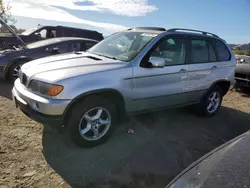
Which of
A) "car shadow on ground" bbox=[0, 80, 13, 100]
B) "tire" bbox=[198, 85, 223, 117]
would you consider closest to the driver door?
"tire" bbox=[198, 85, 223, 117]

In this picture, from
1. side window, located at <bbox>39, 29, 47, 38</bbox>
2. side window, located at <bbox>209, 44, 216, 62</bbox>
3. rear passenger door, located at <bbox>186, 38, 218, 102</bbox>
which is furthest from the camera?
side window, located at <bbox>39, 29, 47, 38</bbox>

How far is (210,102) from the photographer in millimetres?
5449

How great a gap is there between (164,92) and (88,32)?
8.22 metres

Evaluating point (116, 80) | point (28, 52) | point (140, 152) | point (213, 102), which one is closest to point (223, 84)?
point (213, 102)

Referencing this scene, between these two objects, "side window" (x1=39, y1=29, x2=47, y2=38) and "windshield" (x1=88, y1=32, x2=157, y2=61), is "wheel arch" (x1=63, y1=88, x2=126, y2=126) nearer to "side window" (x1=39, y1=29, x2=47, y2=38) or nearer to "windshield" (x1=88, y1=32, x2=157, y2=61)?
"windshield" (x1=88, y1=32, x2=157, y2=61)

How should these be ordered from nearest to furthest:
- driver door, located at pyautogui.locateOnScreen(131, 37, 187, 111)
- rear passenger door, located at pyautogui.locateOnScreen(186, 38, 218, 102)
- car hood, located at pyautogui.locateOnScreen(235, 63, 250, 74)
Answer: driver door, located at pyautogui.locateOnScreen(131, 37, 187, 111)
rear passenger door, located at pyautogui.locateOnScreen(186, 38, 218, 102)
car hood, located at pyautogui.locateOnScreen(235, 63, 250, 74)

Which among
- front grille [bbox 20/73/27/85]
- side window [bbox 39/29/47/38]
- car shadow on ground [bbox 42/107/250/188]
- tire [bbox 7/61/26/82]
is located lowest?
car shadow on ground [bbox 42/107/250/188]

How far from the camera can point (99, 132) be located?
3.67 metres

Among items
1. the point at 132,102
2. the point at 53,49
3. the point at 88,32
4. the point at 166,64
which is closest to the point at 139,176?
the point at 132,102

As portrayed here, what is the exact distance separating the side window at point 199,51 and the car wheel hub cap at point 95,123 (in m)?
2.18

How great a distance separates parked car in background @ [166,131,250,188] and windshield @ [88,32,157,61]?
217 cm

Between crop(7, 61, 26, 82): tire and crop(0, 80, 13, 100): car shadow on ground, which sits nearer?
crop(0, 80, 13, 100): car shadow on ground

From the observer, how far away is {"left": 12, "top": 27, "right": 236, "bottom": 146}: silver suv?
316 cm

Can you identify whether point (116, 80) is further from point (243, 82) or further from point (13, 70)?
point (243, 82)
